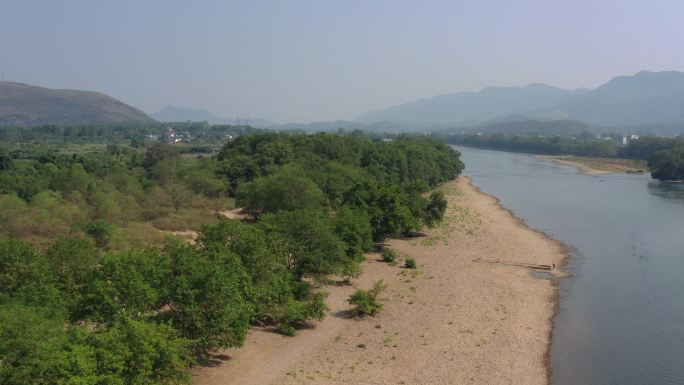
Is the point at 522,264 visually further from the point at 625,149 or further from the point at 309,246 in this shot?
the point at 625,149

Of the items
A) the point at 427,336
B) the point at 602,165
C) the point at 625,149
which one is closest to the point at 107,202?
the point at 427,336

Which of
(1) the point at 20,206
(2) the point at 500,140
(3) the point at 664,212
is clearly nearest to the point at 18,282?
(1) the point at 20,206

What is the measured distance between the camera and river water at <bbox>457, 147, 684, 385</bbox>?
22359 millimetres

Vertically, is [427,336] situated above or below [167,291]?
below

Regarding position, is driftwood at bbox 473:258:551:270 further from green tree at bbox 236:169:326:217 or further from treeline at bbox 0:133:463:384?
green tree at bbox 236:169:326:217

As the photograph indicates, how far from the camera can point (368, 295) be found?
26375 millimetres

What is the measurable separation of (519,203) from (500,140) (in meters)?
133

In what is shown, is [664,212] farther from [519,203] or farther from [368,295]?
[368,295]

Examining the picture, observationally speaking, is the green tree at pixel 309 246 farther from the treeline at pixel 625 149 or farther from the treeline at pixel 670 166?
the treeline at pixel 625 149

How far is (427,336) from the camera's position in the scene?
78.8ft

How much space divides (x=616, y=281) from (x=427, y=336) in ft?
54.0

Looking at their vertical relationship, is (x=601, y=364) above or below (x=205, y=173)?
below

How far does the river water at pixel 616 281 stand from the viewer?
22.4m

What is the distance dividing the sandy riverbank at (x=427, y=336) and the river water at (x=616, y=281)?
4.69ft
